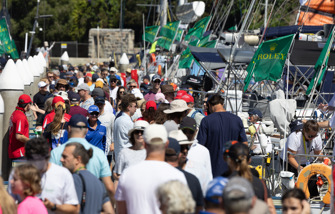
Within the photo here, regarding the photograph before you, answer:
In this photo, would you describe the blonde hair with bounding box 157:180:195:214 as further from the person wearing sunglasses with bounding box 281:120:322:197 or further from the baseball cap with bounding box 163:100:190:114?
the person wearing sunglasses with bounding box 281:120:322:197

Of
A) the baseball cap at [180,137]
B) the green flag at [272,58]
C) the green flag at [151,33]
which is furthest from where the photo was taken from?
the green flag at [151,33]

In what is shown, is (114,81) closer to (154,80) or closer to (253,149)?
(154,80)

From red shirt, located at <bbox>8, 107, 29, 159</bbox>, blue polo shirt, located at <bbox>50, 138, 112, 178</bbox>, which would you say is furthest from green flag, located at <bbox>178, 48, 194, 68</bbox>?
blue polo shirt, located at <bbox>50, 138, 112, 178</bbox>

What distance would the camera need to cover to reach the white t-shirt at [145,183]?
16.3 ft

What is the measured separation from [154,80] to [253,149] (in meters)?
2.38

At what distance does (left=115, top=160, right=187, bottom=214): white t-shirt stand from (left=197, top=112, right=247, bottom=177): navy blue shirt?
2.41m

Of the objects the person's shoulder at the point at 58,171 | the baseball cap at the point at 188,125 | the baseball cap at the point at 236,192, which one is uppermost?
the baseball cap at the point at 236,192

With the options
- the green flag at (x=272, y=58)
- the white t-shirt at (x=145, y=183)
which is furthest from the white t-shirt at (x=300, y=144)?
the white t-shirt at (x=145, y=183)

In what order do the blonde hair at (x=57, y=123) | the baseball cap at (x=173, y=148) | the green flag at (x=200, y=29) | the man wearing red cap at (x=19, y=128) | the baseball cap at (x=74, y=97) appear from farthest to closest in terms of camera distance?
the green flag at (x=200, y=29), the baseball cap at (x=74, y=97), the man wearing red cap at (x=19, y=128), the blonde hair at (x=57, y=123), the baseball cap at (x=173, y=148)

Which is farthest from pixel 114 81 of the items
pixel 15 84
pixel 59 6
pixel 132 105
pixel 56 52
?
pixel 59 6

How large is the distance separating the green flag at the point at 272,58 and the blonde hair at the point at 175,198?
6.30 m

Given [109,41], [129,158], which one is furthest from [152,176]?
[109,41]

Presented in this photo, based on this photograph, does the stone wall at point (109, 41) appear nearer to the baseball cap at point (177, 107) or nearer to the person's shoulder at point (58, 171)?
the baseball cap at point (177, 107)

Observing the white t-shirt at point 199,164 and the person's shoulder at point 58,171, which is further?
the white t-shirt at point 199,164
